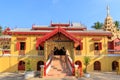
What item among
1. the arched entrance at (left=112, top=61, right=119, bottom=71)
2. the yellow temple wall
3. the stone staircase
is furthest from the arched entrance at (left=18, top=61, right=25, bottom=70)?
the arched entrance at (left=112, top=61, right=119, bottom=71)

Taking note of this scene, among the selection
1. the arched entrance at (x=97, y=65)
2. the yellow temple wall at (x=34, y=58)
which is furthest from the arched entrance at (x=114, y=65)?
the arched entrance at (x=97, y=65)

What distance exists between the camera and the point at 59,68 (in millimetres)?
22234

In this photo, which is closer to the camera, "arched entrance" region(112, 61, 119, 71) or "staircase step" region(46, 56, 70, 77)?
"staircase step" region(46, 56, 70, 77)

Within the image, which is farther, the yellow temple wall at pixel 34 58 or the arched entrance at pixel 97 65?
the arched entrance at pixel 97 65

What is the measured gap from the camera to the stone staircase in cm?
2050

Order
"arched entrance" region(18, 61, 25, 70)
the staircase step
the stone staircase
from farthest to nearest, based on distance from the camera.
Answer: "arched entrance" region(18, 61, 25, 70) → the staircase step → the stone staircase

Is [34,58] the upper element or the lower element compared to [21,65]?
upper

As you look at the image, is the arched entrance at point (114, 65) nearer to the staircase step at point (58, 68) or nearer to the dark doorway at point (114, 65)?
the dark doorway at point (114, 65)

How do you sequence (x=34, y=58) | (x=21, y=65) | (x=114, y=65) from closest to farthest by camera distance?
(x=34, y=58) < (x=21, y=65) < (x=114, y=65)

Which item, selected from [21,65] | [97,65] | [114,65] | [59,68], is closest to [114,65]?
[114,65]

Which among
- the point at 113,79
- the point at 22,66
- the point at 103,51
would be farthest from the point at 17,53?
the point at 113,79

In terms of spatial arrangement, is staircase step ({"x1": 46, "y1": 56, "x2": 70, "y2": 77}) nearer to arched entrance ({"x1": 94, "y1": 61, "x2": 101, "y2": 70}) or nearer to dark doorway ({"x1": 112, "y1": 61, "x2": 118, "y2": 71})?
arched entrance ({"x1": 94, "y1": 61, "x2": 101, "y2": 70})

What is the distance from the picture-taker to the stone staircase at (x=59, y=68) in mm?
20500

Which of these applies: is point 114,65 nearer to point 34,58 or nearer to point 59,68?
point 59,68
